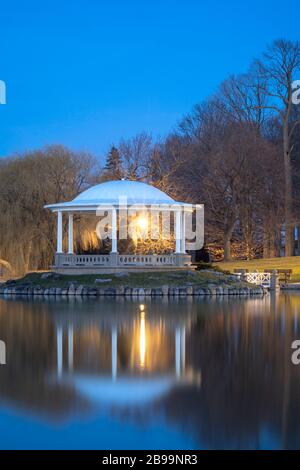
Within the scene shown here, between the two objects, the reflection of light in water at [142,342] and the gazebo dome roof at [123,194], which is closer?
the reflection of light in water at [142,342]

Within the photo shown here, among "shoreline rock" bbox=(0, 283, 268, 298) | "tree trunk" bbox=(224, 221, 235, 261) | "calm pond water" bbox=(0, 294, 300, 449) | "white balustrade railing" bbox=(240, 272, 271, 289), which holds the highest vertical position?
"tree trunk" bbox=(224, 221, 235, 261)

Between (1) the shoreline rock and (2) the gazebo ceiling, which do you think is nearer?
(1) the shoreline rock

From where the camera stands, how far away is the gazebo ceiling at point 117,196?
3042cm

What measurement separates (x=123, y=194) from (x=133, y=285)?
5.31 metres

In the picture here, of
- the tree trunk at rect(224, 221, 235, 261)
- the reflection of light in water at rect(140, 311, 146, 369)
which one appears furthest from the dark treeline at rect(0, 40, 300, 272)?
the reflection of light in water at rect(140, 311, 146, 369)

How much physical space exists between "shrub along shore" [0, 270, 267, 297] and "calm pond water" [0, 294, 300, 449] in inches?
390

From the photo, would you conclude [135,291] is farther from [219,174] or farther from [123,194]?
[219,174]

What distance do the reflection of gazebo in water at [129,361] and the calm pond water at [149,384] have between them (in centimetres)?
A: 2

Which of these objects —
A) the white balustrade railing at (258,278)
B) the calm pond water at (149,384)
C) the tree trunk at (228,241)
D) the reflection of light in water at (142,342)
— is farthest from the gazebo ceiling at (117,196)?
the tree trunk at (228,241)

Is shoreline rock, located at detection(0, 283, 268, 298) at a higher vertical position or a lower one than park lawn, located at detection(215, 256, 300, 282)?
lower

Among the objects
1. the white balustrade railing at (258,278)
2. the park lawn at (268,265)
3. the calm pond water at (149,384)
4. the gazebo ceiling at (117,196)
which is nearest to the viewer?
the calm pond water at (149,384)

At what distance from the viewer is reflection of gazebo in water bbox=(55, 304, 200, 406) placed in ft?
28.8

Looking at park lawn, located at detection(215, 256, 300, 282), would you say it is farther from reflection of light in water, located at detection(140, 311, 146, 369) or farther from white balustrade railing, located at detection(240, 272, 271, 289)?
reflection of light in water, located at detection(140, 311, 146, 369)

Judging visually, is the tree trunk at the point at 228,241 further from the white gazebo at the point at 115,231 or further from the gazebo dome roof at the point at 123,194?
the white gazebo at the point at 115,231
